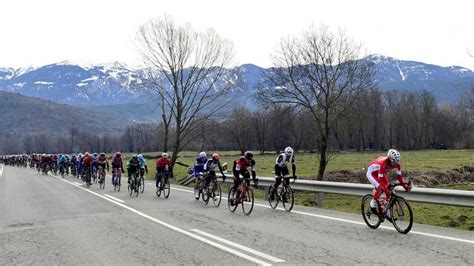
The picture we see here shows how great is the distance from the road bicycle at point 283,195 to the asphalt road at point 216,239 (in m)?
0.35

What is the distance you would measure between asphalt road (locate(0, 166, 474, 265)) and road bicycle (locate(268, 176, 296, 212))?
13.6 inches

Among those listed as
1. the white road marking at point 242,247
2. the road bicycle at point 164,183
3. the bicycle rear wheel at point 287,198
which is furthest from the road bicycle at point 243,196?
the road bicycle at point 164,183

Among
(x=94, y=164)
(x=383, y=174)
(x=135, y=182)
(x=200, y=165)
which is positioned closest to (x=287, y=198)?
(x=383, y=174)

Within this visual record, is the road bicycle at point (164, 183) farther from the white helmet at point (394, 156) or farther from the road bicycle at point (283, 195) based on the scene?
the white helmet at point (394, 156)

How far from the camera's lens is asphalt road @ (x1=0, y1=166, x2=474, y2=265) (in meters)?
7.75

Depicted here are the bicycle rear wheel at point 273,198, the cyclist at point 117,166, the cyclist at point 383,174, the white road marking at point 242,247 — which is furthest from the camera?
the cyclist at point 117,166

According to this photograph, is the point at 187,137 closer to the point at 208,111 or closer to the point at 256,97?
the point at 208,111

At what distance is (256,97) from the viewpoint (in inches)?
1078

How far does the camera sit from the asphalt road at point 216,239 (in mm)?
7746

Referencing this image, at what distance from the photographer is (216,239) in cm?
945

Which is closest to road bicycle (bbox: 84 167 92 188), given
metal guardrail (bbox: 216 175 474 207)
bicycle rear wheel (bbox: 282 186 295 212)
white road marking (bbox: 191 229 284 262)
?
metal guardrail (bbox: 216 175 474 207)

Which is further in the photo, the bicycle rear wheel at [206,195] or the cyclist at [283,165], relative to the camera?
the bicycle rear wheel at [206,195]

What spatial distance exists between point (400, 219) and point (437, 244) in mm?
1522

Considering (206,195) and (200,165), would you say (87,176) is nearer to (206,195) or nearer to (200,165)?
(200,165)
